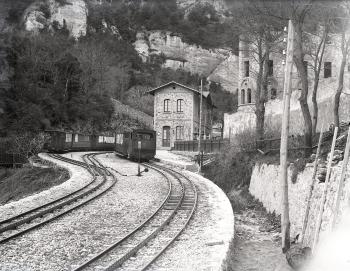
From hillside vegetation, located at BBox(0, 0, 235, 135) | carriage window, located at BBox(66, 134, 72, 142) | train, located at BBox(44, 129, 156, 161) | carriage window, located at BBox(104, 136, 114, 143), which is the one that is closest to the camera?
train, located at BBox(44, 129, 156, 161)

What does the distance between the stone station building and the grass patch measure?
24371mm

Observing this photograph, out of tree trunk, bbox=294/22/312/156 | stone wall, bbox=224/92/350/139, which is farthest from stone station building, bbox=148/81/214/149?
tree trunk, bbox=294/22/312/156

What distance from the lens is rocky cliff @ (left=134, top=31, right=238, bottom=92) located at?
302ft

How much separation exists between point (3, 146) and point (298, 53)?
2578cm

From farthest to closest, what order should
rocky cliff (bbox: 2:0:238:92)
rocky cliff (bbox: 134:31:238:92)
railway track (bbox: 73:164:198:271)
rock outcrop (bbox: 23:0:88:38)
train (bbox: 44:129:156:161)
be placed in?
rocky cliff (bbox: 134:31:238:92) < rocky cliff (bbox: 2:0:238:92) < rock outcrop (bbox: 23:0:88:38) < train (bbox: 44:129:156:161) < railway track (bbox: 73:164:198:271)

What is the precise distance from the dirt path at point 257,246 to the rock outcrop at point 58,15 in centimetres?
7414

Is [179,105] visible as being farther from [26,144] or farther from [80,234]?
[80,234]

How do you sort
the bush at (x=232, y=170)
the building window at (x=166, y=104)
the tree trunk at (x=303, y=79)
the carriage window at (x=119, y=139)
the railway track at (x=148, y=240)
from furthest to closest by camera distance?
the building window at (x=166, y=104)
the carriage window at (x=119, y=139)
the bush at (x=232, y=170)
the tree trunk at (x=303, y=79)
the railway track at (x=148, y=240)

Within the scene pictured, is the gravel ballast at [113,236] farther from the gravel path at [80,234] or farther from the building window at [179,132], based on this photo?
the building window at [179,132]

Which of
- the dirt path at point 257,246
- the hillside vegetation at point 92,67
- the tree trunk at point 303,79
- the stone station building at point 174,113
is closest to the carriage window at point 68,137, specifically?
the hillside vegetation at point 92,67

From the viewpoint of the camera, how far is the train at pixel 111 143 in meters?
30.5

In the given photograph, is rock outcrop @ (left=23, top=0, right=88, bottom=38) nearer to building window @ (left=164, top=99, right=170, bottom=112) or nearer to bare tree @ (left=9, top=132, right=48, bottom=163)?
building window @ (left=164, top=99, right=170, bottom=112)

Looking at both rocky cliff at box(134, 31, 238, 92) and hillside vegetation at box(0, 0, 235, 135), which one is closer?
hillside vegetation at box(0, 0, 235, 135)

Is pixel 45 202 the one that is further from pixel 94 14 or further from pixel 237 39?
pixel 94 14
